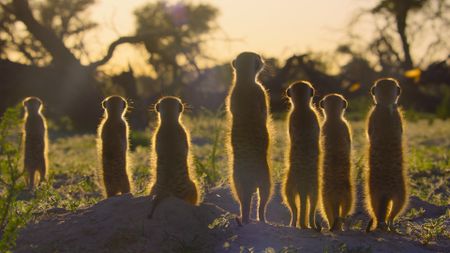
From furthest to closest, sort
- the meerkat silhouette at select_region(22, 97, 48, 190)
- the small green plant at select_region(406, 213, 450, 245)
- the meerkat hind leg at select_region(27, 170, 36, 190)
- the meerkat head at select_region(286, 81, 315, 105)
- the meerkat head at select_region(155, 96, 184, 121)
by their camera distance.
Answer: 1. the meerkat silhouette at select_region(22, 97, 48, 190)
2. the meerkat hind leg at select_region(27, 170, 36, 190)
3. the meerkat head at select_region(155, 96, 184, 121)
4. the meerkat head at select_region(286, 81, 315, 105)
5. the small green plant at select_region(406, 213, 450, 245)

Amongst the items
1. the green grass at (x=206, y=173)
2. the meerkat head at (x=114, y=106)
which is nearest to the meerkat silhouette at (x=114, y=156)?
the meerkat head at (x=114, y=106)

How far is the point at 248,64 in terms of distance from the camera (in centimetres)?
623

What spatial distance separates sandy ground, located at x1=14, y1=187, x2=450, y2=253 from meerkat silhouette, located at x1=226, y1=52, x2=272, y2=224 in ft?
1.09

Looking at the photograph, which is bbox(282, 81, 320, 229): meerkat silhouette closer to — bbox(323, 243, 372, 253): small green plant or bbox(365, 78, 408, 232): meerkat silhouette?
bbox(365, 78, 408, 232): meerkat silhouette

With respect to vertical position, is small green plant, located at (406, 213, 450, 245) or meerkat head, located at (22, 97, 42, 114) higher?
meerkat head, located at (22, 97, 42, 114)

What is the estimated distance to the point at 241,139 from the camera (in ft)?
19.4

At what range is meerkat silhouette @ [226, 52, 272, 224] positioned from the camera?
5.90 metres

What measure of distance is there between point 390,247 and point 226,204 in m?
2.27

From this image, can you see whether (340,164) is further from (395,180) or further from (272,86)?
(272,86)

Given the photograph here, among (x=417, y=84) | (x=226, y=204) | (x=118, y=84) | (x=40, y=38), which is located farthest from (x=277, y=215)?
(x=417, y=84)

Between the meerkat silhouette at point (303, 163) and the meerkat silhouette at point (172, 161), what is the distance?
2.93 feet

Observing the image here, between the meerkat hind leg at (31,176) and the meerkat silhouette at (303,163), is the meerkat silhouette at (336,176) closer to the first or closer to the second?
the meerkat silhouette at (303,163)

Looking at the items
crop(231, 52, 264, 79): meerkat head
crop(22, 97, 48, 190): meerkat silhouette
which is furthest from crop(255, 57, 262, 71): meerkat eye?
crop(22, 97, 48, 190): meerkat silhouette

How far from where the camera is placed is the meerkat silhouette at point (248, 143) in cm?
590
